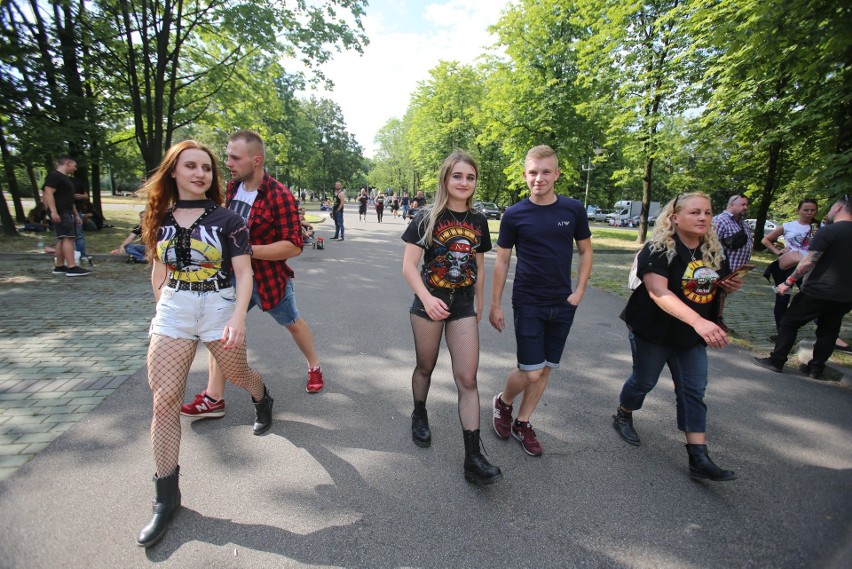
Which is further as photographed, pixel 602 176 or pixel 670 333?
pixel 602 176

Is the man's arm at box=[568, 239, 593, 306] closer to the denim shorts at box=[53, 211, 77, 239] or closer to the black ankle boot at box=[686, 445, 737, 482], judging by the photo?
the black ankle boot at box=[686, 445, 737, 482]

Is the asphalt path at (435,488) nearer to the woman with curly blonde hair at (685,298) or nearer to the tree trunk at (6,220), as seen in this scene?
the woman with curly blonde hair at (685,298)

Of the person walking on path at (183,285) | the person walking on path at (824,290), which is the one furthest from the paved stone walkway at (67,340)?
the person walking on path at (183,285)

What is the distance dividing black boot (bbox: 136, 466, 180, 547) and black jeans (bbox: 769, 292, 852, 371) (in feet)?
18.8

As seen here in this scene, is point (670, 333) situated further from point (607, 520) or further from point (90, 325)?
point (90, 325)

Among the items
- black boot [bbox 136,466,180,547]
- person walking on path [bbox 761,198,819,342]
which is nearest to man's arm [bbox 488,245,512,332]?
black boot [bbox 136,466,180,547]

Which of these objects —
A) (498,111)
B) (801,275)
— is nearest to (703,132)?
(498,111)

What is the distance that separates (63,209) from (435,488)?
897cm

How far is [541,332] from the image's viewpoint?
2.87m

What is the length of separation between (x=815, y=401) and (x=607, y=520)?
303 centimetres

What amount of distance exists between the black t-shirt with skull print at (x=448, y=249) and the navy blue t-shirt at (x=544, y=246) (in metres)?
0.33

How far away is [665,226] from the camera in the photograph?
2852 mm

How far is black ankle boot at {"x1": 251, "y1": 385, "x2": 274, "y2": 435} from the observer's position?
3168mm

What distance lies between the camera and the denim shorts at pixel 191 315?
7.70 ft
